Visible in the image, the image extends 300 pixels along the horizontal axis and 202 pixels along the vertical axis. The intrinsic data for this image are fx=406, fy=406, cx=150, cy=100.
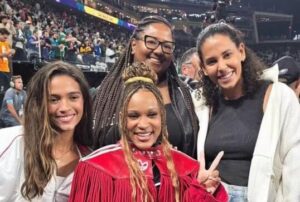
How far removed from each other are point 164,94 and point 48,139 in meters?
0.73

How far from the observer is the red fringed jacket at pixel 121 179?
175cm

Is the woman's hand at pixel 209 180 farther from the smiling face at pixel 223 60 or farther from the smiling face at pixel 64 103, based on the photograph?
the smiling face at pixel 64 103

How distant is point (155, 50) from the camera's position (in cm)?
228

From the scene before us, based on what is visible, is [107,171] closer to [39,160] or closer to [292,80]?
[39,160]

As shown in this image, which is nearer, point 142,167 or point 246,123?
point 142,167

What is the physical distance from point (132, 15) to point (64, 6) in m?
9.58

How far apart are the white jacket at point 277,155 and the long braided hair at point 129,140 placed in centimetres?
45

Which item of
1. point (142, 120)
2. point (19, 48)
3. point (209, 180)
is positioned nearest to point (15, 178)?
point (142, 120)

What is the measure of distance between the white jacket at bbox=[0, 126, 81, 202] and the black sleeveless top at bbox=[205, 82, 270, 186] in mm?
793

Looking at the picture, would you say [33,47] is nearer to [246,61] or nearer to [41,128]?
[41,128]

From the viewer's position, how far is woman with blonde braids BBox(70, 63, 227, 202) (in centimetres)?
175

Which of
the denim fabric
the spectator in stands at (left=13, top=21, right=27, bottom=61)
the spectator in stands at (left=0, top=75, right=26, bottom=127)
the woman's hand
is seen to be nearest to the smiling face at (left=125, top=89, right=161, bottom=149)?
the woman's hand

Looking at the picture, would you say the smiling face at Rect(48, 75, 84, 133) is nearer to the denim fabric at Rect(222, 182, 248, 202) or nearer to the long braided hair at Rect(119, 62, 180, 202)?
the long braided hair at Rect(119, 62, 180, 202)

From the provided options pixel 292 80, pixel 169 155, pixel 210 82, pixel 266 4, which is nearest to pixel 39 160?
pixel 169 155
